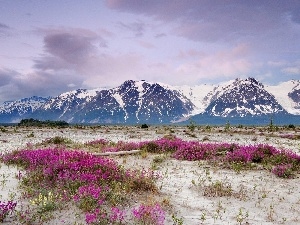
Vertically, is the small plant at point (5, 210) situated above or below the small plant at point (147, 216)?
above

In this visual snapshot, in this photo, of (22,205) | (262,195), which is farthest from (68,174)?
(262,195)

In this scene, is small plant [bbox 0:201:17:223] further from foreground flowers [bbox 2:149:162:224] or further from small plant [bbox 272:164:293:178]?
small plant [bbox 272:164:293:178]

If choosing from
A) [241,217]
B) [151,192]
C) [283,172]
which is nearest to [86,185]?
[151,192]

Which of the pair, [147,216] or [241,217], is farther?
[241,217]

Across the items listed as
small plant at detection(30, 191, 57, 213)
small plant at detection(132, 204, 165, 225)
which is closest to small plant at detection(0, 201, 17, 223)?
small plant at detection(30, 191, 57, 213)

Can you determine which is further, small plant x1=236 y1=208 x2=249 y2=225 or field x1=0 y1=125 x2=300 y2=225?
field x1=0 y1=125 x2=300 y2=225

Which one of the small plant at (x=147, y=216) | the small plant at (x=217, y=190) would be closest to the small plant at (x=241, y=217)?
the small plant at (x=217, y=190)

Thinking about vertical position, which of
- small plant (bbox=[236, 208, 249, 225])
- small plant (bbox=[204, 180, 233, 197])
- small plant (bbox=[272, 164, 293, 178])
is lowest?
small plant (bbox=[236, 208, 249, 225])

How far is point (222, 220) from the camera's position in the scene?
405 inches

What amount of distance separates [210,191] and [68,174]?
5.77 meters

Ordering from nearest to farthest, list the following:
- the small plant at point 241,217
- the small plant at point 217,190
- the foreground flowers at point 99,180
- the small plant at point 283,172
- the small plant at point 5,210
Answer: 1. the small plant at point 5,210
2. the small plant at point 241,217
3. the foreground flowers at point 99,180
4. the small plant at point 217,190
5. the small plant at point 283,172

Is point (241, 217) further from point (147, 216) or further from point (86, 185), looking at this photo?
point (86, 185)

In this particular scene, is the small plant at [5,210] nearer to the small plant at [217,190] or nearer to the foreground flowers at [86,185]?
the foreground flowers at [86,185]

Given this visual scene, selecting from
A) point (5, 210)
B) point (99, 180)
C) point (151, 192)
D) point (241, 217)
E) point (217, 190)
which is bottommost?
point (241, 217)
